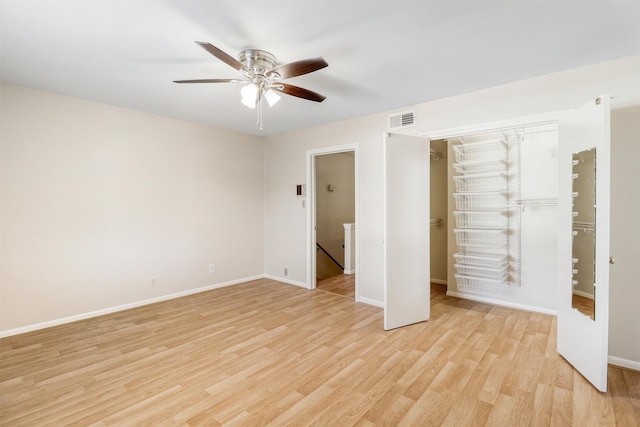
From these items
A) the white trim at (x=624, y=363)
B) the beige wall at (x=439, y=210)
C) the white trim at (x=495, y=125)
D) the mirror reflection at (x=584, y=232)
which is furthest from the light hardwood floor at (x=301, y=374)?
the white trim at (x=495, y=125)

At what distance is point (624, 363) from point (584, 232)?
1171 mm

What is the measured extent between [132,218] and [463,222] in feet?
14.7

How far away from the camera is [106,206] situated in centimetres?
359

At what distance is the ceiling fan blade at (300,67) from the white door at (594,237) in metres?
1.95

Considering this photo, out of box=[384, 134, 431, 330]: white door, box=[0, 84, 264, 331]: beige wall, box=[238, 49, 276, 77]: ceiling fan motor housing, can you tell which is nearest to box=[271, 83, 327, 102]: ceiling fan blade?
box=[238, 49, 276, 77]: ceiling fan motor housing

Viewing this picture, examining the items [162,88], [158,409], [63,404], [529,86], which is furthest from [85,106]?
[529,86]

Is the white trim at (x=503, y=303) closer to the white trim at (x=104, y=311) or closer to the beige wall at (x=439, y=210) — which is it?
the beige wall at (x=439, y=210)

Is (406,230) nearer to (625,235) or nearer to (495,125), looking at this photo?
(495,125)

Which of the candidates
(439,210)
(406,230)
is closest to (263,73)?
(406,230)

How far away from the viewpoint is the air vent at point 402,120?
359cm

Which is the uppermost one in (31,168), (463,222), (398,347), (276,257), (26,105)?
(26,105)

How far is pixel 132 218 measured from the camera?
12.5ft

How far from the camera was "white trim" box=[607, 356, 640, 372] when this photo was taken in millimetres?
2330

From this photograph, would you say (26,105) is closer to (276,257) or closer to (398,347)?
(276,257)
